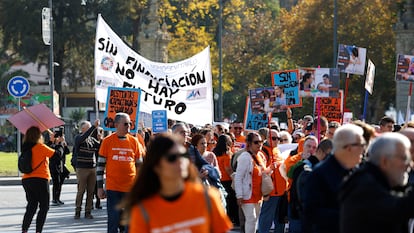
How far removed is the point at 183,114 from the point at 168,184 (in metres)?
16.7

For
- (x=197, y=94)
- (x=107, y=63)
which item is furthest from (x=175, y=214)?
(x=197, y=94)

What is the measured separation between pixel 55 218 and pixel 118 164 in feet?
19.4

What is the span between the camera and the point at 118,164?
45.0 feet

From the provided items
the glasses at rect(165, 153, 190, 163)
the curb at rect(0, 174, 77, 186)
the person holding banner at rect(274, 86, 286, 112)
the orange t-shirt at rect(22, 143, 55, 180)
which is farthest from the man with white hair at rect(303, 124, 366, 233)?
the curb at rect(0, 174, 77, 186)

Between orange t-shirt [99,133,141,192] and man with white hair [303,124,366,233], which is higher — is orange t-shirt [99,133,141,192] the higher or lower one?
the lower one

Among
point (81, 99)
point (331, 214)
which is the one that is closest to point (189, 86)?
point (331, 214)

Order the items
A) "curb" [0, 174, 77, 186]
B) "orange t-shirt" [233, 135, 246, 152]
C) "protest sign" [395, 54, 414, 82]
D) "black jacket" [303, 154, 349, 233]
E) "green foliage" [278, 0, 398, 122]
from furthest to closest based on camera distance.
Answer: "green foliage" [278, 0, 398, 122] < "curb" [0, 174, 77, 186] < "protest sign" [395, 54, 414, 82] < "orange t-shirt" [233, 135, 246, 152] < "black jacket" [303, 154, 349, 233]

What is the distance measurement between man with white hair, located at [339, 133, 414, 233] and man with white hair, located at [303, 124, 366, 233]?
88cm

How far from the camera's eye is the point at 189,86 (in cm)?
2334

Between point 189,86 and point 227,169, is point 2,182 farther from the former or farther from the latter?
point 227,169

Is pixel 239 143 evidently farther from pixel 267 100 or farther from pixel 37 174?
pixel 37 174

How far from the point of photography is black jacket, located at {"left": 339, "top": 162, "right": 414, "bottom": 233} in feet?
20.7

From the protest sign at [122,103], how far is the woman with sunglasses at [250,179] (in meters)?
4.46

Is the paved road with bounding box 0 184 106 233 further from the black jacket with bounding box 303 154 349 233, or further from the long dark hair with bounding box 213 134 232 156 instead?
the black jacket with bounding box 303 154 349 233
